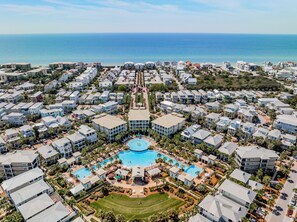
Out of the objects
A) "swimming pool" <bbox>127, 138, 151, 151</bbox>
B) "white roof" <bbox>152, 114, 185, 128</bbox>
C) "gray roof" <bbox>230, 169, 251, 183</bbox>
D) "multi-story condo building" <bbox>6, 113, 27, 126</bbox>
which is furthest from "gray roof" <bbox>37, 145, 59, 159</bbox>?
"gray roof" <bbox>230, 169, 251, 183</bbox>

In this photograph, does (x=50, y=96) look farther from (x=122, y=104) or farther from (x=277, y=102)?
(x=277, y=102)

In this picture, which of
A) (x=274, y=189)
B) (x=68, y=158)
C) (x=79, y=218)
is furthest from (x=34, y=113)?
(x=274, y=189)

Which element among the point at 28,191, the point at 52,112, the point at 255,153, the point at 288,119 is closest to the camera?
the point at 28,191

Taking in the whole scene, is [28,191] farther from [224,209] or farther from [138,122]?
[224,209]

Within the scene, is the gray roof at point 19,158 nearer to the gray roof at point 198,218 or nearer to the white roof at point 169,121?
the white roof at point 169,121

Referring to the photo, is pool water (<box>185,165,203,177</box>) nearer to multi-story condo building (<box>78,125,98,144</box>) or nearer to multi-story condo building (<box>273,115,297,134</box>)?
multi-story condo building (<box>78,125,98,144</box>)

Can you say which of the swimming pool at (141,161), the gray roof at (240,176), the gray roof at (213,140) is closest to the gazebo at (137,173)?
the swimming pool at (141,161)

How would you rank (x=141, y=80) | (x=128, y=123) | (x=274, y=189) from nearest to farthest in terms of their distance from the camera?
(x=274, y=189)
(x=128, y=123)
(x=141, y=80)

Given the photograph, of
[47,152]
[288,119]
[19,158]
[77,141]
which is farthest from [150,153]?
[288,119]
